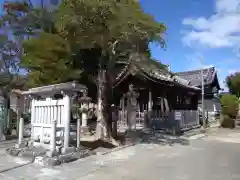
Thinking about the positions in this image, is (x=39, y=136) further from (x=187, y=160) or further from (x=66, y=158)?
(x=187, y=160)

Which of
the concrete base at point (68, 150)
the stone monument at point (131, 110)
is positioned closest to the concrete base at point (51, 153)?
the concrete base at point (68, 150)

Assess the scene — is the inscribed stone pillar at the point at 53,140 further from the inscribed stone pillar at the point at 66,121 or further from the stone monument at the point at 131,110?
the stone monument at the point at 131,110

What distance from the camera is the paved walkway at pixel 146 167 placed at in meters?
6.74

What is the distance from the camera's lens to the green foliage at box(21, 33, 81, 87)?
9828 millimetres

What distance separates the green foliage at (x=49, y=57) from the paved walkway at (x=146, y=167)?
3.73m

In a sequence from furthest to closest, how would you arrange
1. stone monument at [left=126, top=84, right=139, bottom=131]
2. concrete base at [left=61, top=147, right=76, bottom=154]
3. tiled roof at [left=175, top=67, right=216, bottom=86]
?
tiled roof at [left=175, top=67, right=216, bottom=86] < stone monument at [left=126, top=84, right=139, bottom=131] < concrete base at [left=61, top=147, right=76, bottom=154]

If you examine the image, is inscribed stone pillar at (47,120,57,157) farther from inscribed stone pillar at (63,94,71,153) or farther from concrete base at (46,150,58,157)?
inscribed stone pillar at (63,94,71,153)

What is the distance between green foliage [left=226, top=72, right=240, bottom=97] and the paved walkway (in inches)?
944

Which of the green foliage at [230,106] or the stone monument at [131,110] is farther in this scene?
the green foliage at [230,106]

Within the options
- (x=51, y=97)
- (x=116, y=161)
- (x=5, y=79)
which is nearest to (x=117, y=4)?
(x=51, y=97)

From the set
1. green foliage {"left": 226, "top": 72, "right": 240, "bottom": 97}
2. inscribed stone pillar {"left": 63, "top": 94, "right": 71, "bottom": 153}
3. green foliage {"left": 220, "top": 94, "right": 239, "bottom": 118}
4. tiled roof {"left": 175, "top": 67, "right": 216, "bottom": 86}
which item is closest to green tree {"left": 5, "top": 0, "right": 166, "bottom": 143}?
inscribed stone pillar {"left": 63, "top": 94, "right": 71, "bottom": 153}

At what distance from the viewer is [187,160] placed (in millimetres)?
8797

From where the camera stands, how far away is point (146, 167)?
775 centimetres

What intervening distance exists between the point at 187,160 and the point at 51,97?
17.2 feet
